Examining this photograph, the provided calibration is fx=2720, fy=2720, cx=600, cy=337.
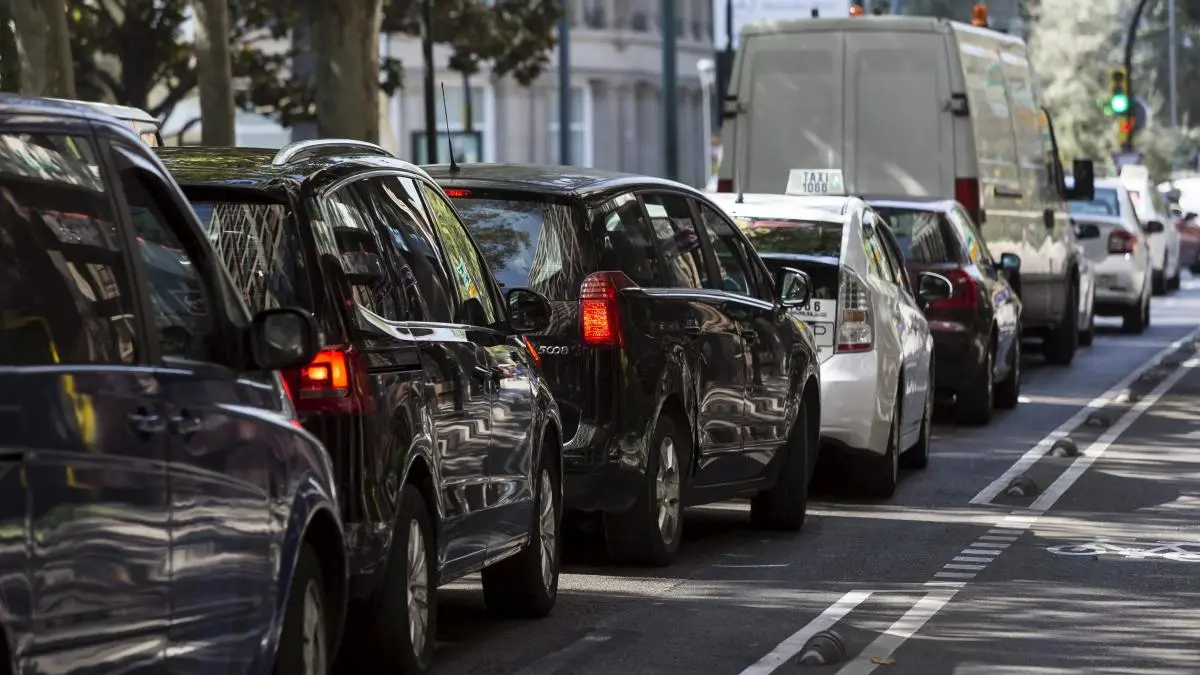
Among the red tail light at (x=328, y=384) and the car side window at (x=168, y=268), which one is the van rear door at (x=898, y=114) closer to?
the red tail light at (x=328, y=384)

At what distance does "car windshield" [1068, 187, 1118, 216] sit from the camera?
31578 millimetres

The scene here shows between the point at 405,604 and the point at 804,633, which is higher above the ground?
the point at 405,604

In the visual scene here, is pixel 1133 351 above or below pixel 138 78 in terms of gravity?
below

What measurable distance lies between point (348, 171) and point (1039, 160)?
55.9 ft

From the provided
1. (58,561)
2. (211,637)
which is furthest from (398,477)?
(58,561)

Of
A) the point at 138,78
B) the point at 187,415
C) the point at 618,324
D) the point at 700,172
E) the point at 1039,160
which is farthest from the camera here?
the point at 700,172

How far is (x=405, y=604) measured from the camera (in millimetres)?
8156

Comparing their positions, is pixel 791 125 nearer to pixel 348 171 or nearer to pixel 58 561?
pixel 348 171

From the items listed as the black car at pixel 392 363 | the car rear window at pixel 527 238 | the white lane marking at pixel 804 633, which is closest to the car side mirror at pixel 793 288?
the car rear window at pixel 527 238

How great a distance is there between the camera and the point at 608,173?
1169cm

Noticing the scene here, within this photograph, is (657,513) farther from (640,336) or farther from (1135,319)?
(1135,319)

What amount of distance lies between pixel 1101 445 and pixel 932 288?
5.36 feet

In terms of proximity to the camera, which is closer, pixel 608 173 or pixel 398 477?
pixel 398 477

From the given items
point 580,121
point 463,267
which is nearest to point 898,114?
point 463,267
